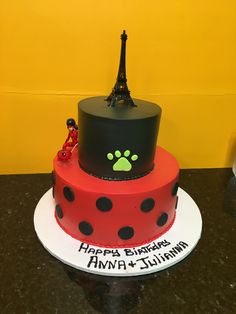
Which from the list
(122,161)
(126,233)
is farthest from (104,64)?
(126,233)

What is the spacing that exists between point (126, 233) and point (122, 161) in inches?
5.3

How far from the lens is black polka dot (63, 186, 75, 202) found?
57cm

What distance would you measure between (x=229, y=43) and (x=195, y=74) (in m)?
0.11

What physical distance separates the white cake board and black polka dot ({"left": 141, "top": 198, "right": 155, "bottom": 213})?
0.08 m

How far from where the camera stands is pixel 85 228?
581mm

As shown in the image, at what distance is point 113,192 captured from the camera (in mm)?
545

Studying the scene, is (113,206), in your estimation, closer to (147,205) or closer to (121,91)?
(147,205)

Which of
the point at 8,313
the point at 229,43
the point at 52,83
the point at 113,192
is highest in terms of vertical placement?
the point at 229,43

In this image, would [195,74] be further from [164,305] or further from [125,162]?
[164,305]

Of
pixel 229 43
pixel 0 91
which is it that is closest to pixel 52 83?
pixel 0 91

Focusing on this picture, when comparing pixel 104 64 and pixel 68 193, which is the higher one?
pixel 104 64

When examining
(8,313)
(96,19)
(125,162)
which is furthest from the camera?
(96,19)

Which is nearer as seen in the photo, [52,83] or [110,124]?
[110,124]

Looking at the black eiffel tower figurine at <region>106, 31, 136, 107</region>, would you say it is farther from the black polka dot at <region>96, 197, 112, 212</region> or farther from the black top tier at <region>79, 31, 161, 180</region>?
the black polka dot at <region>96, 197, 112, 212</region>
